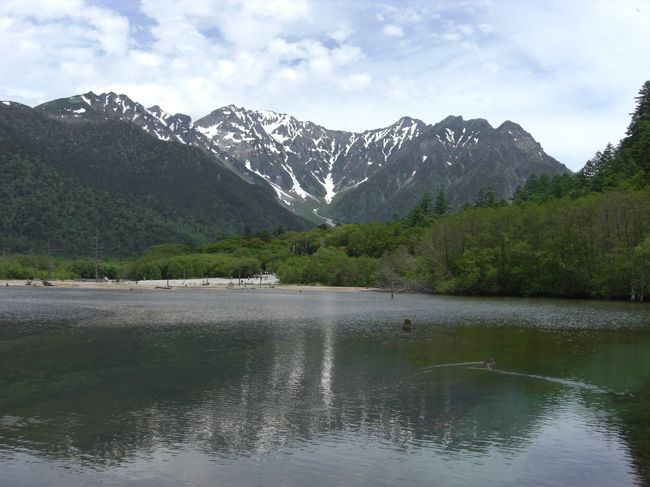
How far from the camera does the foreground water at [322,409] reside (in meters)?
19.5

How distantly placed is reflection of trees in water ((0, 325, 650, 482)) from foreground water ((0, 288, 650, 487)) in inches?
4.8

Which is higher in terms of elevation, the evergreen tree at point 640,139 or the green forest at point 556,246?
the evergreen tree at point 640,139

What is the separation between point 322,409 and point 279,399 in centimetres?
289

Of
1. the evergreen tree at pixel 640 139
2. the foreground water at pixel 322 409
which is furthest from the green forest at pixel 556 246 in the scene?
the foreground water at pixel 322 409

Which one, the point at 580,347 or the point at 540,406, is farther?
the point at 580,347

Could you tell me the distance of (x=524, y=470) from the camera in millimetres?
19812

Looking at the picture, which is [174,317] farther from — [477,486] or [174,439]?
[477,486]

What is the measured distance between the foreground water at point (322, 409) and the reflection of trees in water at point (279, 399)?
0.40 ft

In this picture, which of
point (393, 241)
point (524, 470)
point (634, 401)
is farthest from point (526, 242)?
point (524, 470)

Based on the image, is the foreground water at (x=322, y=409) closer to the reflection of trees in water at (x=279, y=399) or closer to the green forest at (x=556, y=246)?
the reflection of trees in water at (x=279, y=399)

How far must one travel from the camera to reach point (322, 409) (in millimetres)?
27609

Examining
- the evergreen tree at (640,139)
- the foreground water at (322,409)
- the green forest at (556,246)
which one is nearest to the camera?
the foreground water at (322,409)

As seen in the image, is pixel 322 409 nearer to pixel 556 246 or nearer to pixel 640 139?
pixel 556 246

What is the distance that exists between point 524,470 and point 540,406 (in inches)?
389
